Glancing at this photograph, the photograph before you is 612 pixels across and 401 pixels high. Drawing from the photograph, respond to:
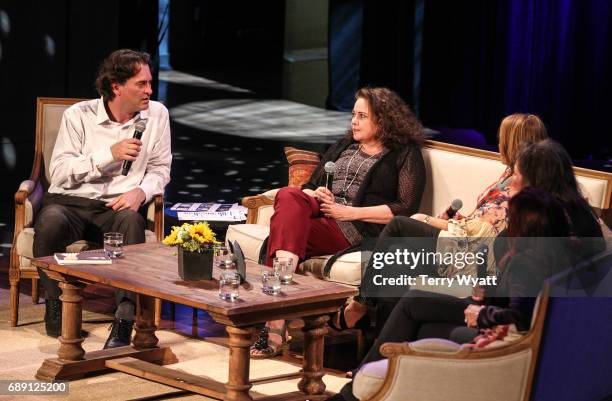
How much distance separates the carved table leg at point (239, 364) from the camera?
13.6ft

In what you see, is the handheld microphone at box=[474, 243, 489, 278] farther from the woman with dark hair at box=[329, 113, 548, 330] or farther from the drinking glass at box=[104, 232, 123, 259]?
the drinking glass at box=[104, 232, 123, 259]

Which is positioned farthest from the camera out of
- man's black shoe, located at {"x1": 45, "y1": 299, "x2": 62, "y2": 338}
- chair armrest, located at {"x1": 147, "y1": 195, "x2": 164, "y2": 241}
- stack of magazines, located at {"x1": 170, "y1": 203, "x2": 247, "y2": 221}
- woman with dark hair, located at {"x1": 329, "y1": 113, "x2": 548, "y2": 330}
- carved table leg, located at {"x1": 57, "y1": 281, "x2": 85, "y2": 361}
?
stack of magazines, located at {"x1": 170, "y1": 203, "x2": 247, "y2": 221}

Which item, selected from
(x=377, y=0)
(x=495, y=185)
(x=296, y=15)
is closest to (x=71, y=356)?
(x=495, y=185)

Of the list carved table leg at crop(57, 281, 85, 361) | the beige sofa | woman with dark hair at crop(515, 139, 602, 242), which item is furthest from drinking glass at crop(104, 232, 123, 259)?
woman with dark hair at crop(515, 139, 602, 242)

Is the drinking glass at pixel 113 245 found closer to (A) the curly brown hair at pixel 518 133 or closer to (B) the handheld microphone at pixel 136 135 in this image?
(B) the handheld microphone at pixel 136 135

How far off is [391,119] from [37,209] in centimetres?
175

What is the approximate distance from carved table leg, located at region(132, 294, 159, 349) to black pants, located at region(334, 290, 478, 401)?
1.21m

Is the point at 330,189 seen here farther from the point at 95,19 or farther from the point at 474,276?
the point at 95,19

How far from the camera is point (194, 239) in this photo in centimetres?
447

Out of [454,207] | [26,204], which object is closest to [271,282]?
[454,207]

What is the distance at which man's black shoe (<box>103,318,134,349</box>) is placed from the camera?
5.10 meters

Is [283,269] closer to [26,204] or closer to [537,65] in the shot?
[26,204]

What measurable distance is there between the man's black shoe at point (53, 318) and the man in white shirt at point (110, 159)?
0.82 feet

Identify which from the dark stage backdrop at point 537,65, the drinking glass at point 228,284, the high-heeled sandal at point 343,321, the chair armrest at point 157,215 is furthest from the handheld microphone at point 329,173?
the dark stage backdrop at point 537,65
